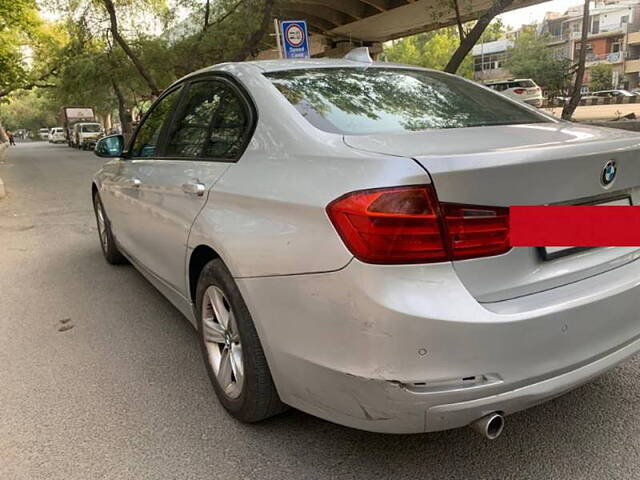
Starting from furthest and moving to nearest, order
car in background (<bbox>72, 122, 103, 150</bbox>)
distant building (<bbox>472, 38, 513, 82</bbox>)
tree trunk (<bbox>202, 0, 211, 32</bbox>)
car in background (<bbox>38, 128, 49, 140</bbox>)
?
car in background (<bbox>38, 128, 49, 140</bbox>), distant building (<bbox>472, 38, 513, 82</bbox>), car in background (<bbox>72, 122, 103, 150</bbox>), tree trunk (<bbox>202, 0, 211, 32</bbox>)

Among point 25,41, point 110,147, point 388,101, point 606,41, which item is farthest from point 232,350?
point 606,41

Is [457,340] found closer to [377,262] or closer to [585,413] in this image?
[377,262]

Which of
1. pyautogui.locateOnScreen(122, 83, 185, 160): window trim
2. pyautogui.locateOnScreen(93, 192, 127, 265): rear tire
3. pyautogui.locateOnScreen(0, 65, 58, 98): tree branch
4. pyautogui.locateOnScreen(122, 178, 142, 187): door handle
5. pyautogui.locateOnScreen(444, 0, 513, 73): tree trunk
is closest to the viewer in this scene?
pyautogui.locateOnScreen(122, 83, 185, 160): window trim

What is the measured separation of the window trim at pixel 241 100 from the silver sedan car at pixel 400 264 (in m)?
0.02

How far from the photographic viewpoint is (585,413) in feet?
8.53

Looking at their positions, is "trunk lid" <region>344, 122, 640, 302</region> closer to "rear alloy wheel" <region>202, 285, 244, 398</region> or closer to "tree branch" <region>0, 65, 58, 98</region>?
"rear alloy wheel" <region>202, 285, 244, 398</region>

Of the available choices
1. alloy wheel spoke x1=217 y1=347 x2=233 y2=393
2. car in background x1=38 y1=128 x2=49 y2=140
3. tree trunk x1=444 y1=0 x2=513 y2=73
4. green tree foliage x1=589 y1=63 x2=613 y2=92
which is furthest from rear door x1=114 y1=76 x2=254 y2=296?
car in background x1=38 y1=128 x2=49 y2=140

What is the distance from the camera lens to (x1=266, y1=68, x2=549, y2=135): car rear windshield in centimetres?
241

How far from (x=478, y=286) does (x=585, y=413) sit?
49.5 inches

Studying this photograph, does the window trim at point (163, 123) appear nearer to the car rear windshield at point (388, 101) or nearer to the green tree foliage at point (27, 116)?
the car rear windshield at point (388, 101)

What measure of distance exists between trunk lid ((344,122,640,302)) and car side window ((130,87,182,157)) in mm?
2030

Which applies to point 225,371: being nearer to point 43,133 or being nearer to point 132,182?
point 132,182

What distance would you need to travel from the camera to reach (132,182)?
3863 mm

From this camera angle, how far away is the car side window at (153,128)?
12.3 ft
